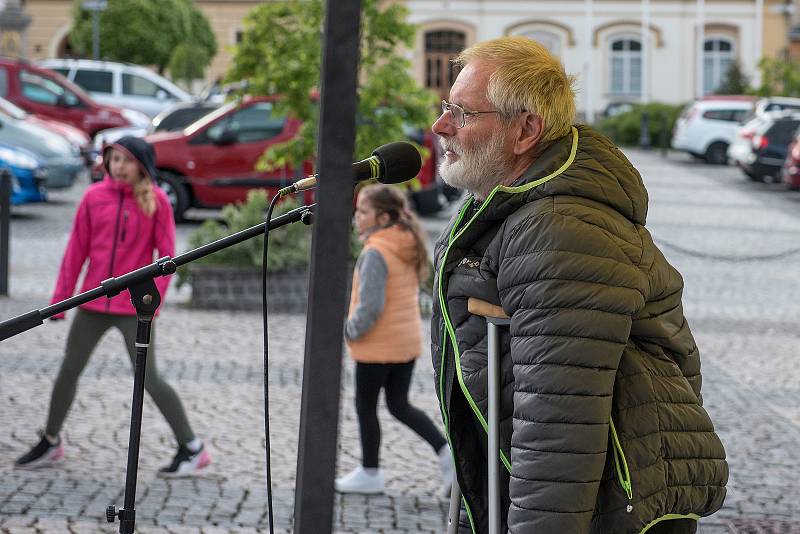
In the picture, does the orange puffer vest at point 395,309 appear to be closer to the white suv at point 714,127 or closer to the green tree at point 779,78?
the white suv at point 714,127

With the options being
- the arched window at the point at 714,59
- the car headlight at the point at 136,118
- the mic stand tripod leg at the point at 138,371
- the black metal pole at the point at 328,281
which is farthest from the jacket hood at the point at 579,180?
the arched window at the point at 714,59

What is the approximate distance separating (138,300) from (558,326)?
1231 mm

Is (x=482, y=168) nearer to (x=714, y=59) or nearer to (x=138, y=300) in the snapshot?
(x=138, y=300)

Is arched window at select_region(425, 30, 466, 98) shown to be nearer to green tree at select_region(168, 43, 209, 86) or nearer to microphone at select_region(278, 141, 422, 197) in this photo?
green tree at select_region(168, 43, 209, 86)

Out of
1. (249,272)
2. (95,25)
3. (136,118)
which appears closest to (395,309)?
(249,272)

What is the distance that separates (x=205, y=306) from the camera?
1164 centimetres

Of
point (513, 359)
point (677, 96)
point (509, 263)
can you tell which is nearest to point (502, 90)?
point (509, 263)

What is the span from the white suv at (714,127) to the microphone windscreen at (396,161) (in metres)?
32.1

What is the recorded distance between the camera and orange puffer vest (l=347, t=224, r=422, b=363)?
6.23 m

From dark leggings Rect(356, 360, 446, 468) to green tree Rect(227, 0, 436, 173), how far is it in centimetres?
747

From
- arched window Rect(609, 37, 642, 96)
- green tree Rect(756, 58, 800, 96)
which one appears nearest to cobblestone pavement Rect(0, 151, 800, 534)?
green tree Rect(756, 58, 800, 96)

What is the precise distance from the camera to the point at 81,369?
656 cm

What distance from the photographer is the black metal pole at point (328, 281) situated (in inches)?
79.8

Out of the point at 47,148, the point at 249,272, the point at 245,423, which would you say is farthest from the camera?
the point at 47,148
